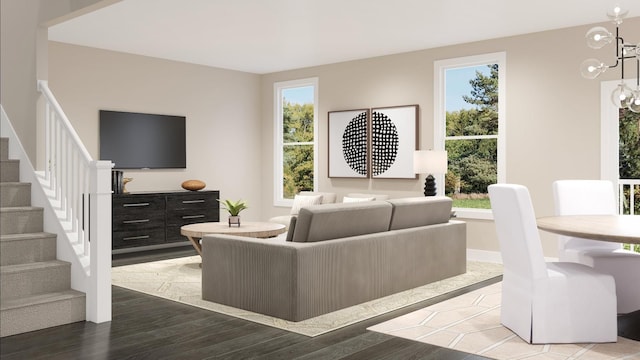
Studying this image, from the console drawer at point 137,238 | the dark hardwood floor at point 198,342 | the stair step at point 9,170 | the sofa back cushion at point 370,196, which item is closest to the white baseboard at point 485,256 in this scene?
the sofa back cushion at point 370,196

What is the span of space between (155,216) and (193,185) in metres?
0.82

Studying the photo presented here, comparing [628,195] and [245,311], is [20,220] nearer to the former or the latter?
[245,311]

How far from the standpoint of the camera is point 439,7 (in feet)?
19.0

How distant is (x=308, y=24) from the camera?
6.48 meters

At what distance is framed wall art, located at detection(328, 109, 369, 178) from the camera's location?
27.9 ft

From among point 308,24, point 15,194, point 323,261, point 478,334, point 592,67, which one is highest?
point 308,24

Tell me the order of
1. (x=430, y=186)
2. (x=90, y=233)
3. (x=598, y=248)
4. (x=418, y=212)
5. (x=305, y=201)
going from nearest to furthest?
(x=90, y=233)
(x=598, y=248)
(x=418, y=212)
(x=430, y=186)
(x=305, y=201)

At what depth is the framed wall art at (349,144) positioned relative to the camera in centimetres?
850

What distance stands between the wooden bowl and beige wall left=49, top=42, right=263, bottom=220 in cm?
26

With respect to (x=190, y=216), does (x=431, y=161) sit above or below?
above

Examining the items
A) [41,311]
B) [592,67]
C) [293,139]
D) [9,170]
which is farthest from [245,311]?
[293,139]

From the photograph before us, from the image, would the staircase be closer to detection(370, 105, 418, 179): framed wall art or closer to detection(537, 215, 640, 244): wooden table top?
detection(537, 215, 640, 244): wooden table top

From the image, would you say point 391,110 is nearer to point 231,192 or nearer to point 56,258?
point 231,192

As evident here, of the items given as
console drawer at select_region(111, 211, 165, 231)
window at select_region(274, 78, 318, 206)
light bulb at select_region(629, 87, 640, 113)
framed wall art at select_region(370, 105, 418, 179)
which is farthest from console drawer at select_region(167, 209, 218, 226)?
light bulb at select_region(629, 87, 640, 113)
